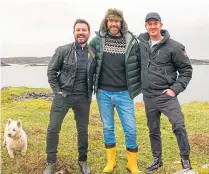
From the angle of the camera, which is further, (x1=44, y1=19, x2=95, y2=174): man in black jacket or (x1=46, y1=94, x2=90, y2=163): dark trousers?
(x1=46, y1=94, x2=90, y2=163): dark trousers

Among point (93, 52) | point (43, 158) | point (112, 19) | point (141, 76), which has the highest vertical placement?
point (112, 19)

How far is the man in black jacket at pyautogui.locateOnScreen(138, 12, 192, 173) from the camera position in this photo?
8141 millimetres

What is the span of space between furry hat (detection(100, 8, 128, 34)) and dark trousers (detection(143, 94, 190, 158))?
1833mm

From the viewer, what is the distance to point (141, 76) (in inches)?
345

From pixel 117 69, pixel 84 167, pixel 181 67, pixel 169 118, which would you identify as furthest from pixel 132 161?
pixel 181 67

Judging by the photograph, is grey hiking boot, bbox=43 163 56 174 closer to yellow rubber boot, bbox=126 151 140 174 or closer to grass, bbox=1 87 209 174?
grass, bbox=1 87 209 174

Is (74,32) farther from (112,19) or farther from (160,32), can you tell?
(160,32)

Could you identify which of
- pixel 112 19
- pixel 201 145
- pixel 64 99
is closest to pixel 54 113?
pixel 64 99

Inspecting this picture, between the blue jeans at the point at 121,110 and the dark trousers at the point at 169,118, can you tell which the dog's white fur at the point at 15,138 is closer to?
the blue jeans at the point at 121,110

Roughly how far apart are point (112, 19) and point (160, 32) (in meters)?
1.22

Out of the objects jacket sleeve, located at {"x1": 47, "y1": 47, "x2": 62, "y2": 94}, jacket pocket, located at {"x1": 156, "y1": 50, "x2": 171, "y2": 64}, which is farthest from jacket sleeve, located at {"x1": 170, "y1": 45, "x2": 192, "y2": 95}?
jacket sleeve, located at {"x1": 47, "y1": 47, "x2": 62, "y2": 94}

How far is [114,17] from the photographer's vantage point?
28.4 feet

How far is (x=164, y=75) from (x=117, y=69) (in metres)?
1.19

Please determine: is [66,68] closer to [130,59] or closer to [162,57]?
[130,59]
